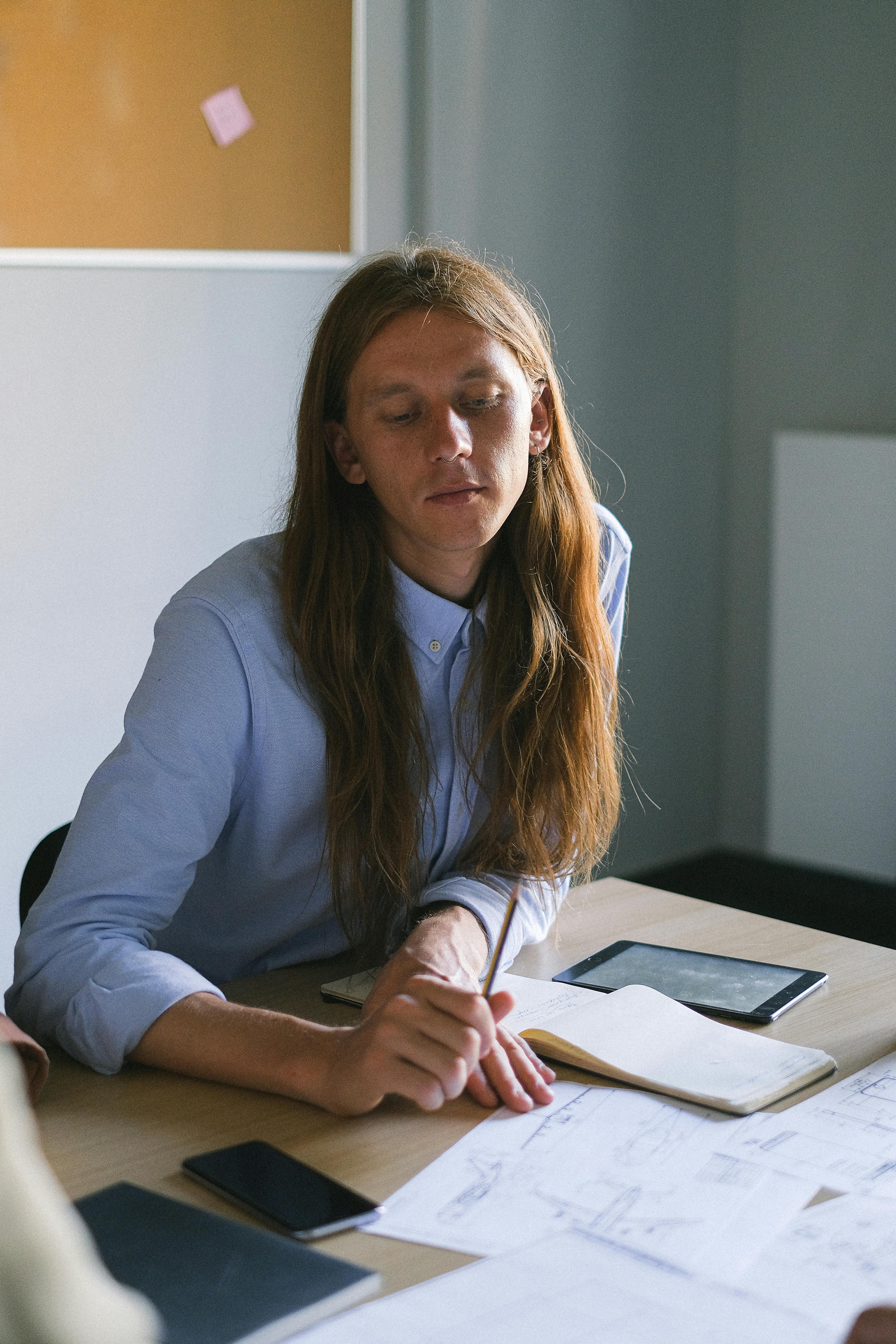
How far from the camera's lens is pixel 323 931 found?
4.83 feet

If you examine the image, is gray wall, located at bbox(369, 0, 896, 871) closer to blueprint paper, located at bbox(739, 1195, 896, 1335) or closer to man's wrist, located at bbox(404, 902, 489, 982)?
man's wrist, located at bbox(404, 902, 489, 982)

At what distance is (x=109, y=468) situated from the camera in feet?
8.66

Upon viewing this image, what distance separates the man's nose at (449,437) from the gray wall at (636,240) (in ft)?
5.91

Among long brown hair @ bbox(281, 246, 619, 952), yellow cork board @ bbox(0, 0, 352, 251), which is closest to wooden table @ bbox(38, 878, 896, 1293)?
long brown hair @ bbox(281, 246, 619, 952)

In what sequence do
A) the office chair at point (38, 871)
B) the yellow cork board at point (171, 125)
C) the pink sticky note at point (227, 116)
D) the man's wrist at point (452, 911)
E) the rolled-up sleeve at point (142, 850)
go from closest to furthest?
the rolled-up sleeve at point (142, 850) → the man's wrist at point (452, 911) → the office chair at point (38, 871) → the yellow cork board at point (171, 125) → the pink sticky note at point (227, 116)

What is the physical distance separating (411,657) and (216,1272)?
31.2 inches

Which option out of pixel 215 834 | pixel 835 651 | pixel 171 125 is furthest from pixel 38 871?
pixel 835 651

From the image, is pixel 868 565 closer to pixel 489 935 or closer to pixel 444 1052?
pixel 489 935

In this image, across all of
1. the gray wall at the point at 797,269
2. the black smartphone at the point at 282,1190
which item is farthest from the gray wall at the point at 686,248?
the black smartphone at the point at 282,1190

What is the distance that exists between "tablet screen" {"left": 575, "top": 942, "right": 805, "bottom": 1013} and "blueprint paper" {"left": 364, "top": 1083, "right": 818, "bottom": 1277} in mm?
218

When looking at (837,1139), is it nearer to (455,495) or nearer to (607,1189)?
(607,1189)

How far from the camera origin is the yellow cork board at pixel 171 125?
243 cm

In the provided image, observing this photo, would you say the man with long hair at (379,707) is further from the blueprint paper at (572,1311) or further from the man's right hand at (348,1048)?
the blueprint paper at (572,1311)

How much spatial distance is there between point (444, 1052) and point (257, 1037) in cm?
16
